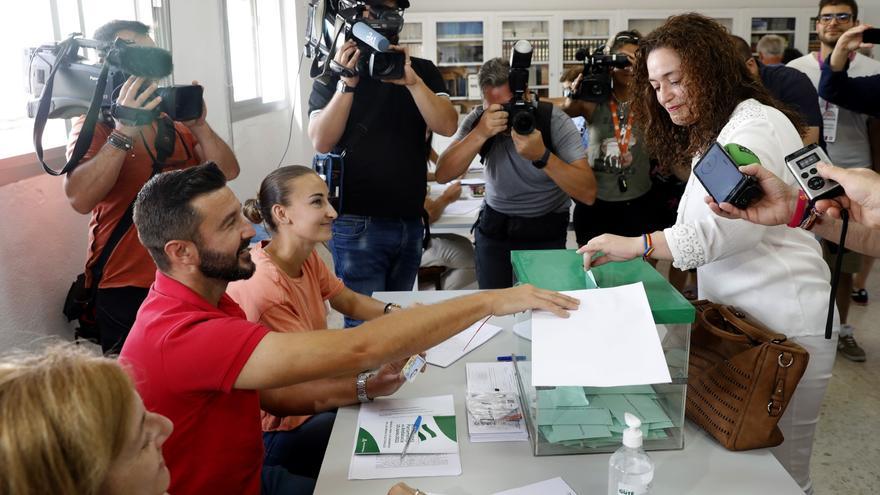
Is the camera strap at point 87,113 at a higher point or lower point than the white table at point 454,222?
higher

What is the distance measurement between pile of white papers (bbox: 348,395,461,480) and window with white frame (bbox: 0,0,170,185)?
128cm

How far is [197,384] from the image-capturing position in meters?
1.18

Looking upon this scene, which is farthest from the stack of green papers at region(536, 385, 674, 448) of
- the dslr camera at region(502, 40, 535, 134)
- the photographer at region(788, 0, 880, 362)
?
the photographer at region(788, 0, 880, 362)

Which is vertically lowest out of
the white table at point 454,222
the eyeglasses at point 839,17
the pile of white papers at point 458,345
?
the pile of white papers at point 458,345

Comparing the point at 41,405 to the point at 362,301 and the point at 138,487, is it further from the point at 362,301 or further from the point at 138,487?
the point at 362,301

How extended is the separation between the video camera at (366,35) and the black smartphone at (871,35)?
74.7 inches

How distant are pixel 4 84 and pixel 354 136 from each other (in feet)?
3.61

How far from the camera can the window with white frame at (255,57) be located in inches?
168

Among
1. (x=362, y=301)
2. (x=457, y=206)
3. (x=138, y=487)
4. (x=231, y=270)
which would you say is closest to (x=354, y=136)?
(x=362, y=301)

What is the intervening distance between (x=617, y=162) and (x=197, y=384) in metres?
2.11

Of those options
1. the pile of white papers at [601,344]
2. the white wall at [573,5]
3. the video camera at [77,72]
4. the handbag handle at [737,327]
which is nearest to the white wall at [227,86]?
the video camera at [77,72]

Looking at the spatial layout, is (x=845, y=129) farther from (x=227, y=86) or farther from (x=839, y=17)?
(x=227, y=86)

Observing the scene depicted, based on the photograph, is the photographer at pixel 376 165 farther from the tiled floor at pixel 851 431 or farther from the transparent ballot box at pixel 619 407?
the tiled floor at pixel 851 431

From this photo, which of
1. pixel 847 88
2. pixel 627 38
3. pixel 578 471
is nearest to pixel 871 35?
pixel 847 88
